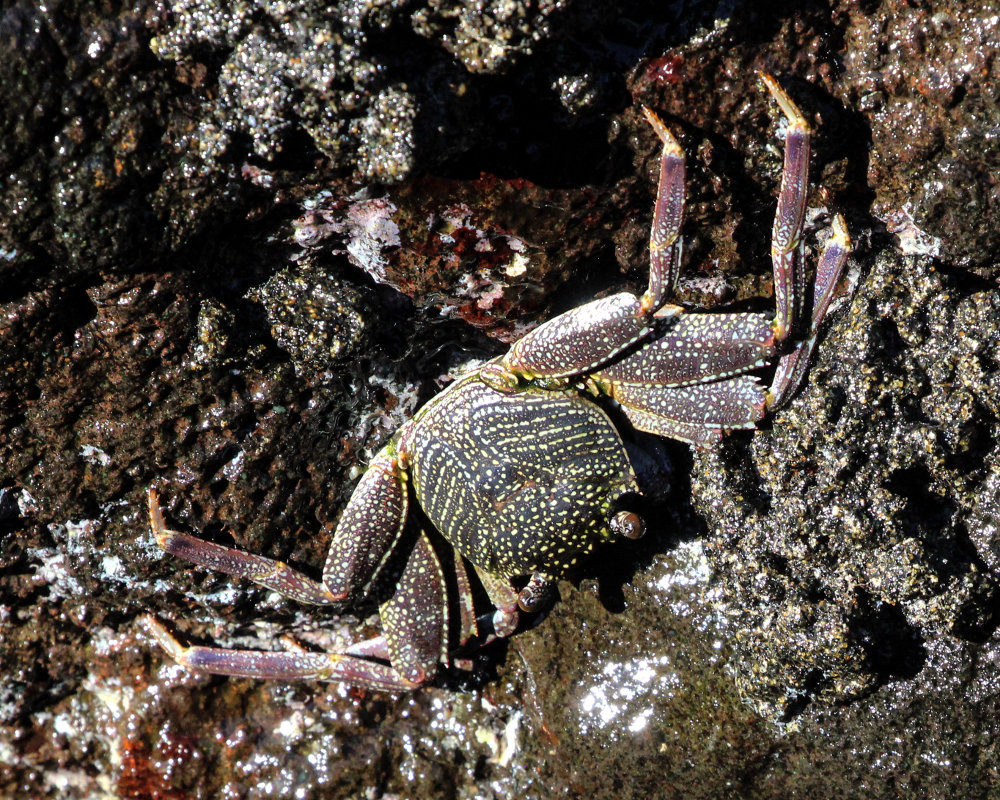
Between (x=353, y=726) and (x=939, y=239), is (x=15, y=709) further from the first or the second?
(x=939, y=239)

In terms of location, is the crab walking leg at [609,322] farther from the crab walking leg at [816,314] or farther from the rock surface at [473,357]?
the crab walking leg at [816,314]

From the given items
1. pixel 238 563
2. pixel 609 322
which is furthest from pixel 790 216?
pixel 238 563

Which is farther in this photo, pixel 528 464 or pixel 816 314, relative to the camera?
pixel 528 464

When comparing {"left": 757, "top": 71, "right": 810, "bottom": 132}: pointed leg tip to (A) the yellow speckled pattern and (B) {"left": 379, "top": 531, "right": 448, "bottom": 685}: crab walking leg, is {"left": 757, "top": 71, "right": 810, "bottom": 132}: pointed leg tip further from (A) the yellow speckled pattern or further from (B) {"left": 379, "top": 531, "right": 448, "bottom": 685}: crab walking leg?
(B) {"left": 379, "top": 531, "right": 448, "bottom": 685}: crab walking leg

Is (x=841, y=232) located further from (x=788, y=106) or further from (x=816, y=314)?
(x=788, y=106)

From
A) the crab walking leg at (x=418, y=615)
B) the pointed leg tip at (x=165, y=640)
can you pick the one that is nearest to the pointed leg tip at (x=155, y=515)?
the pointed leg tip at (x=165, y=640)

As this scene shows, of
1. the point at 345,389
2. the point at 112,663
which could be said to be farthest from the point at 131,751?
the point at 345,389

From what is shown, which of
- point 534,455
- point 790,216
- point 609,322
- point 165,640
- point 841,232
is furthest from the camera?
point 165,640
